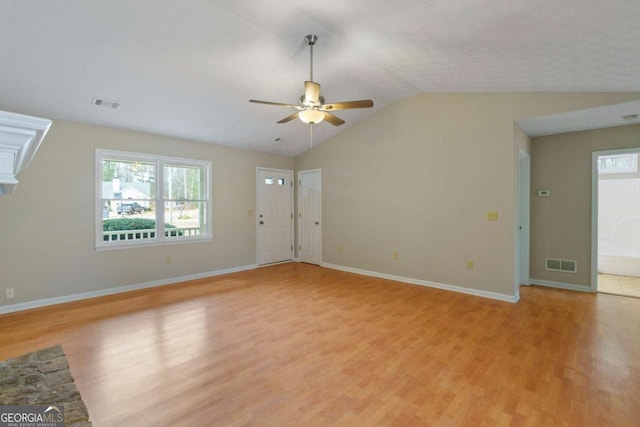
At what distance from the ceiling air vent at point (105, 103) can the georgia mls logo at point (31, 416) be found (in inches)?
129

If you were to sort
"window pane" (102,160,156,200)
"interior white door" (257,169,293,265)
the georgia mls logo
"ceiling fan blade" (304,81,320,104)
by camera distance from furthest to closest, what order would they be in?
"interior white door" (257,169,293,265) → "window pane" (102,160,156,200) → "ceiling fan blade" (304,81,320,104) → the georgia mls logo

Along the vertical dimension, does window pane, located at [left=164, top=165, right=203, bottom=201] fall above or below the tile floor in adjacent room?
above

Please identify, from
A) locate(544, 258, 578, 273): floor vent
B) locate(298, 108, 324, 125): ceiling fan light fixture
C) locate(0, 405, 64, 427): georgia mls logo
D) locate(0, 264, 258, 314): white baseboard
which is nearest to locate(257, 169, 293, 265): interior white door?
locate(0, 264, 258, 314): white baseboard

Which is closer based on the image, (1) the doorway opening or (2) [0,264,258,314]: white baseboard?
(2) [0,264,258,314]: white baseboard

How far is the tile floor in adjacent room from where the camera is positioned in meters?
4.30

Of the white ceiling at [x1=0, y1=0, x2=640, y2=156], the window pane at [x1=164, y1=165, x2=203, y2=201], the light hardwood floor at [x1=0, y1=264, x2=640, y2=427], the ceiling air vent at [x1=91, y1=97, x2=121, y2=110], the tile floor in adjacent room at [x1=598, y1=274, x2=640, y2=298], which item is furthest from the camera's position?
the window pane at [x1=164, y1=165, x2=203, y2=201]

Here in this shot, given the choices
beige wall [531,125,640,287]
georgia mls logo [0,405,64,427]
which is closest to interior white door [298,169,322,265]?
beige wall [531,125,640,287]

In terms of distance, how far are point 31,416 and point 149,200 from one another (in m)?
3.63

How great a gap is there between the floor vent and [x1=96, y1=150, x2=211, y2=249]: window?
5.89 meters

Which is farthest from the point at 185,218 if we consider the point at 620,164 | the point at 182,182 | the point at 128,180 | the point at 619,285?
the point at 620,164

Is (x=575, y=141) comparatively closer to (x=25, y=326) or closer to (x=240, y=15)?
(x=240, y=15)

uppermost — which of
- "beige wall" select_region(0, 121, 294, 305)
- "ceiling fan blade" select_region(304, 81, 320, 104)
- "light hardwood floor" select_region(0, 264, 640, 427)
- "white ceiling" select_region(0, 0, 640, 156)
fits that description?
"white ceiling" select_region(0, 0, 640, 156)

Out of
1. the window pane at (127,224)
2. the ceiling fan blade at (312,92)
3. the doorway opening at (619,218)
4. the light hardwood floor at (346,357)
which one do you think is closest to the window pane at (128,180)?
the window pane at (127,224)

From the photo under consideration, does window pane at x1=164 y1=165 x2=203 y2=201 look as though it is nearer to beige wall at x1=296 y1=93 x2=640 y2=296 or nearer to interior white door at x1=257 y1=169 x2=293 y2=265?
interior white door at x1=257 y1=169 x2=293 y2=265
